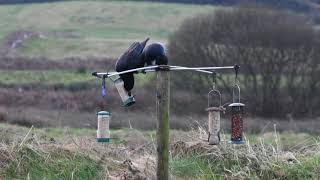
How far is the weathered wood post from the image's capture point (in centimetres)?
651

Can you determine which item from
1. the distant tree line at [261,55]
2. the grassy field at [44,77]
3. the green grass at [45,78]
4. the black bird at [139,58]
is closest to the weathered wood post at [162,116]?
the black bird at [139,58]

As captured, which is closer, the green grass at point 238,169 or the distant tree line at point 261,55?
the green grass at point 238,169

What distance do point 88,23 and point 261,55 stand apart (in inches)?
1210

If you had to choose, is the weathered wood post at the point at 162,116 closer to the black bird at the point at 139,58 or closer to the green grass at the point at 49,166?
the black bird at the point at 139,58

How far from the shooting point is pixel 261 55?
112 ft

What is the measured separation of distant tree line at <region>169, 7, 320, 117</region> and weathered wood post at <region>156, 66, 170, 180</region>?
83.3ft

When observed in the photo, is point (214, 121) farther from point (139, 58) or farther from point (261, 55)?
point (261, 55)

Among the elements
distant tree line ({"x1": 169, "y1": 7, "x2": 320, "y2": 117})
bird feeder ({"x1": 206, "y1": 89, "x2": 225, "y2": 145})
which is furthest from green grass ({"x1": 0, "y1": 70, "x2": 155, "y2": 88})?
bird feeder ({"x1": 206, "y1": 89, "x2": 225, "y2": 145})

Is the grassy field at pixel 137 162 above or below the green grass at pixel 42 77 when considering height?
below

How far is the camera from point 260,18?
112 ft

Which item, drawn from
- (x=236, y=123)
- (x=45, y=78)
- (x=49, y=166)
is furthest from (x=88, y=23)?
(x=236, y=123)

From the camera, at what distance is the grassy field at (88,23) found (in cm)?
5194

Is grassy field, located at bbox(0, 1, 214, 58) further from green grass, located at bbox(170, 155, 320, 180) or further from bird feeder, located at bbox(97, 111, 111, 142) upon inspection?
bird feeder, located at bbox(97, 111, 111, 142)

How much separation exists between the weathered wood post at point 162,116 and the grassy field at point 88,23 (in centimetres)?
4289
